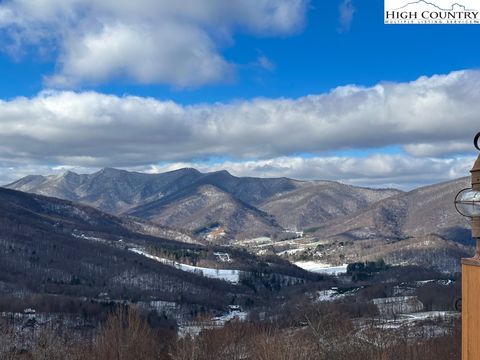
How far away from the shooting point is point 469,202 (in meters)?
11.8

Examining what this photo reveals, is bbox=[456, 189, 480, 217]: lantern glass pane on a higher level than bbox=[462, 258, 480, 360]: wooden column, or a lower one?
higher

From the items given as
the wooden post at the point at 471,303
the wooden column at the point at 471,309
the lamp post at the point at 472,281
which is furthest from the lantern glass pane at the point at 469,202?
the wooden column at the point at 471,309

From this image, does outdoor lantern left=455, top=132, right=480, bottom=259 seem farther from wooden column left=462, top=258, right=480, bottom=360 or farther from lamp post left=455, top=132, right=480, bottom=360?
wooden column left=462, top=258, right=480, bottom=360

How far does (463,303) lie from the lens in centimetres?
1151

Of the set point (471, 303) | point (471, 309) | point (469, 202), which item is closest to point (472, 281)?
point (471, 303)

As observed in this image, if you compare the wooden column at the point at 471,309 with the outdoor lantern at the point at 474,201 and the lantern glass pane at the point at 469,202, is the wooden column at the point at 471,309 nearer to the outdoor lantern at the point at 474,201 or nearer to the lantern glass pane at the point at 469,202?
the outdoor lantern at the point at 474,201

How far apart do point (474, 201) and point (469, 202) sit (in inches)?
4.2

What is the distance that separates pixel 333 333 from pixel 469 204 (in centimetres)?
5460

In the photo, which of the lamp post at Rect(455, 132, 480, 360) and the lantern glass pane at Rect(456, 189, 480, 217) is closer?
the lamp post at Rect(455, 132, 480, 360)

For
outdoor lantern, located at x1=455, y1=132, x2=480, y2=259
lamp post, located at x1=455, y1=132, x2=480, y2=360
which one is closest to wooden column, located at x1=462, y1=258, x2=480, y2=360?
lamp post, located at x1=455, y1=132, x2=480, y2=360

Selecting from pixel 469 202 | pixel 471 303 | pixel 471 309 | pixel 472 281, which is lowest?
pixel 471 309

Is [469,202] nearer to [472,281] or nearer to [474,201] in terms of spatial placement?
[474,201]

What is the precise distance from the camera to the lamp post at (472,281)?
11117mm

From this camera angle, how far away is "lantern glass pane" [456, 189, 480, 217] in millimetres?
11688
